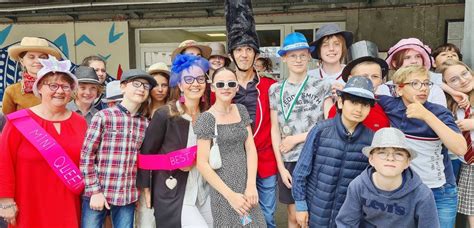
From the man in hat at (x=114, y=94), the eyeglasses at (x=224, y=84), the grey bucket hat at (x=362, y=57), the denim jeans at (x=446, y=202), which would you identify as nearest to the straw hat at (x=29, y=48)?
the man in hat at (x=114, y=94)

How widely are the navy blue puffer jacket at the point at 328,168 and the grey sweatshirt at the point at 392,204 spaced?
17 centimetres

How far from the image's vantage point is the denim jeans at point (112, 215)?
2984 mm

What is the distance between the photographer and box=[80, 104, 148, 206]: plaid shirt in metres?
2.87

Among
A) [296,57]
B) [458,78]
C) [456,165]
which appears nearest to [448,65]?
[458,78]

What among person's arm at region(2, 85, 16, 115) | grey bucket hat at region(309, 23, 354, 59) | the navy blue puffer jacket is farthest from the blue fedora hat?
person's arm at region(2, 85, 16, 115)

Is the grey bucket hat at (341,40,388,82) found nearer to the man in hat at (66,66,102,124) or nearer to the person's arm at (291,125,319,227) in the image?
the person's arm at (291,125,319,227)

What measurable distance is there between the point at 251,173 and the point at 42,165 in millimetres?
1505

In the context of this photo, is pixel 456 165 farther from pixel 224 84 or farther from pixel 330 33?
pixel 224 84

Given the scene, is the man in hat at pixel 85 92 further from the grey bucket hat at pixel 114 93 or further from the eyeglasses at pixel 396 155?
the eyeglasses at pixel 396 155

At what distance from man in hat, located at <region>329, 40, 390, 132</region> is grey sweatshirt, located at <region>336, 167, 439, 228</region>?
1.52 feet

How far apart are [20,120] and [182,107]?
114 cm

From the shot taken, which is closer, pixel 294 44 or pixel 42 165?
pixel 42 165

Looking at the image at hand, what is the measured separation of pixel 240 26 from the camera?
4020 millimetres

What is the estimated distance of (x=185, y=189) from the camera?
113 inches
